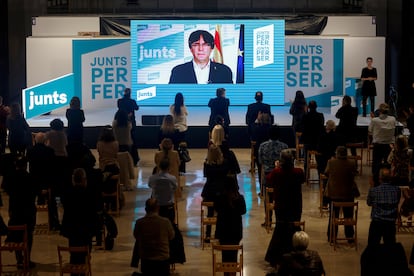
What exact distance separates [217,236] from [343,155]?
273cm

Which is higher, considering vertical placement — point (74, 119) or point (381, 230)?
point (74, 119)

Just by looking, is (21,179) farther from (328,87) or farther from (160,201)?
(328,87)

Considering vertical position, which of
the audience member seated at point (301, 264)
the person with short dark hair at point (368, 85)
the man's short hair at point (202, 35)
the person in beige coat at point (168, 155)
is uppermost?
the man's short hair at point (202, 35)

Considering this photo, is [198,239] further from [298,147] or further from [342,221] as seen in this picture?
[298,147]

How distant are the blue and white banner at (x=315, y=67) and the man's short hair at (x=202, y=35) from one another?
76.1 inches

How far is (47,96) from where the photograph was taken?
72.6ft

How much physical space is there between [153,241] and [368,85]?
13358 millimetres

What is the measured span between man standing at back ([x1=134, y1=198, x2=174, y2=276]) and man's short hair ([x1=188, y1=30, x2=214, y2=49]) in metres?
14.5

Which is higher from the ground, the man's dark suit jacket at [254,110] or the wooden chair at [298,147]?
the man's dark suit jacket at [254,110]

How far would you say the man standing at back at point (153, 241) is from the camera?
9891 millimetres

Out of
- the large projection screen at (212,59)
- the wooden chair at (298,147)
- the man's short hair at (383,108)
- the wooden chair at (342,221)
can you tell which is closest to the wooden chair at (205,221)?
the wooden chair at (342,221)

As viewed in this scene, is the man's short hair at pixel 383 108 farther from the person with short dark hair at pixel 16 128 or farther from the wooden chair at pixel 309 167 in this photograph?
the person with short dark hair at pixel 16 128

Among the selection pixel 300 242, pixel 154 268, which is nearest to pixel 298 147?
pixel 154 268

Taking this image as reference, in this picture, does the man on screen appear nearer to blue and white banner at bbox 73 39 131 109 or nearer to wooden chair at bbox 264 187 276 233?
blue and white banner at bbox 73 39 131 109
